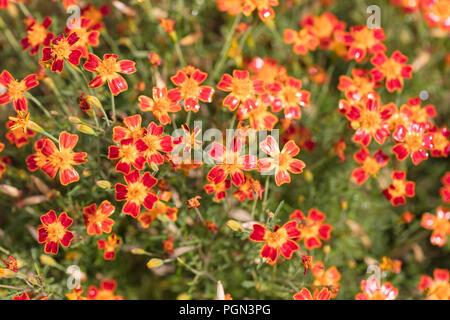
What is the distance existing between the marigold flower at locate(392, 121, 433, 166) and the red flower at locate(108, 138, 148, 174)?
1.52m

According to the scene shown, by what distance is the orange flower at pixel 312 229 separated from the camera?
2.56m

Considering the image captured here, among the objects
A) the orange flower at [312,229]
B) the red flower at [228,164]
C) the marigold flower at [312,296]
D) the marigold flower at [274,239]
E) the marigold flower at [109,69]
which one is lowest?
the marigold flower at [312,296]

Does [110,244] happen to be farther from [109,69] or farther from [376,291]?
[376,291]

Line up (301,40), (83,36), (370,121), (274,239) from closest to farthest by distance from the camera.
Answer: (274,239)
(83,36)
(370,121)
(301,40)

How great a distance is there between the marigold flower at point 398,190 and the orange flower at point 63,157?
194 cm

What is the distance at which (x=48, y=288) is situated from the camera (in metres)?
2.25

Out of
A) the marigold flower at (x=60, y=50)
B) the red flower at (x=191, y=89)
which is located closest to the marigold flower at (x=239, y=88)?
the red flower at (x=191, y=89)

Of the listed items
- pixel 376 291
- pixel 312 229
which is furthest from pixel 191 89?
pixel 376 291

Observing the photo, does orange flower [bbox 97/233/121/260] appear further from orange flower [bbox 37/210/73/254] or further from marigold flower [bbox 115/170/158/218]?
marigold flower [bbox 115/170/158/218]

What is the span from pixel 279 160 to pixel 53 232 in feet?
4.24

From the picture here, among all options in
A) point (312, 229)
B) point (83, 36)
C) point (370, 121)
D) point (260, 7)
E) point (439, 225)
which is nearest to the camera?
point (83, 36)

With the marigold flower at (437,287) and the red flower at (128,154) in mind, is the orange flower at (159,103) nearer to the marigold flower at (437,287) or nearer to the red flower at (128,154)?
the red flower at (128,154)

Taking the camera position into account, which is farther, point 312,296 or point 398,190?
point 398,190

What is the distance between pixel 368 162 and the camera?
2.67m
